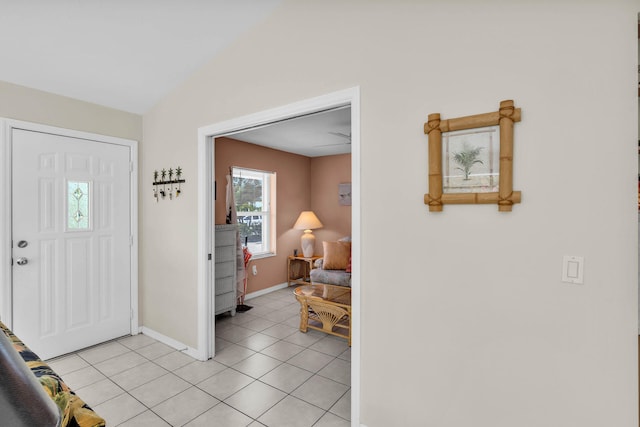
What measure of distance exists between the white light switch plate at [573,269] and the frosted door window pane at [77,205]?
3.66 meters

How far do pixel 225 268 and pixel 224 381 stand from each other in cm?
163

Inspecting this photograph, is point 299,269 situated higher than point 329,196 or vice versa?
point 329,196

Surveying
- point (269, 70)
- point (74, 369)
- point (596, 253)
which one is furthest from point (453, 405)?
point (74, 369)

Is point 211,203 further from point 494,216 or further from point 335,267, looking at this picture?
point 494,216

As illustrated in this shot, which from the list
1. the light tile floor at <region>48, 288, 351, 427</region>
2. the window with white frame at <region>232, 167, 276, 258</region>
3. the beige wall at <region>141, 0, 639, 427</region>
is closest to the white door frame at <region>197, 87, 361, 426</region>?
the beige wall at <region>141, 0, 639, 427</region>

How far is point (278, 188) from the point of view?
210 inches

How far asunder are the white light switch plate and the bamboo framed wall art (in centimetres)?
32

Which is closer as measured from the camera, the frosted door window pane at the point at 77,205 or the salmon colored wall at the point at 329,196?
the frosted door window pane at the point at 77,205

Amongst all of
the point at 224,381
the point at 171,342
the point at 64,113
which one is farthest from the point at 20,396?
the point at 64,113

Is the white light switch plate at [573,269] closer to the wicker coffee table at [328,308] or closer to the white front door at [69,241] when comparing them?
the wicker coffee table at [328,308]

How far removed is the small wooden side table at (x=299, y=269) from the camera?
553 cm

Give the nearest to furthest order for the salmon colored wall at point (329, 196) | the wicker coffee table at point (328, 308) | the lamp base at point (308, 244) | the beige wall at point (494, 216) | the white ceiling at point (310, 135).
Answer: the beige wall at point (494, 216) < the wicker coffee table at point (328, 308) < the white ceiling at point (310, 135) < the lamp base at point (308, 244) < the salmon colored wall at point (329, 196)

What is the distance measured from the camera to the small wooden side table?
553 centimetres

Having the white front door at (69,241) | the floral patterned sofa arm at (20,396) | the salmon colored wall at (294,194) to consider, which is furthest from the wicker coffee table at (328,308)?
the floral patterned sofa arm at (20,396)
